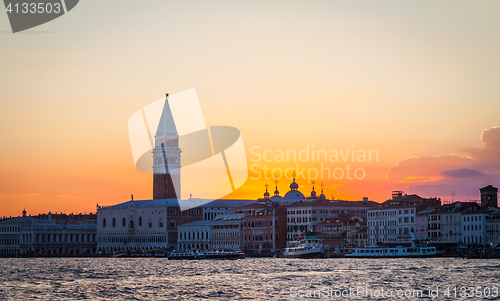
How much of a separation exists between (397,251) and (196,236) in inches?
2192

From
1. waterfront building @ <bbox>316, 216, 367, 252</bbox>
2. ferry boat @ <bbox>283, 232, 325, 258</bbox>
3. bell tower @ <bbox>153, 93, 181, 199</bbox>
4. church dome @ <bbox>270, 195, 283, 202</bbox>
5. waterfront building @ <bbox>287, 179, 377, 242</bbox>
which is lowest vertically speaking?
ferry boat @ <bbox>283, 232, 325, 258</bbox>

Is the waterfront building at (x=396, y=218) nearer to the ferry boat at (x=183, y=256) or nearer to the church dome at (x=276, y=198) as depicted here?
the ferry boat at (x=183, y=256)

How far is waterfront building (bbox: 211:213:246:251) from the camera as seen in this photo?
153 metres

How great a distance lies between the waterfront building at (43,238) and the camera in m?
176

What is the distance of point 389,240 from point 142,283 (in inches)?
2615

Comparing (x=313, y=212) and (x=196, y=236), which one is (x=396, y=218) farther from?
(x=196, y=236)

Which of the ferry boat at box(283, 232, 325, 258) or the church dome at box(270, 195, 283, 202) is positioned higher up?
the church dome at box(270, 195, 283, 202)

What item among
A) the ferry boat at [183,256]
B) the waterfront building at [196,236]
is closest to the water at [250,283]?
the ferry boat at [183,256]

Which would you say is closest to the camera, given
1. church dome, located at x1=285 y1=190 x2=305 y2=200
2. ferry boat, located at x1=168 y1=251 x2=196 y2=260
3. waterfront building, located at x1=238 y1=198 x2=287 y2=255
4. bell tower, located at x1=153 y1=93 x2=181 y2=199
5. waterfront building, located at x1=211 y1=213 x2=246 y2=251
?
ferry boat, located at x1=168 y1=251 x2=196 y2=260

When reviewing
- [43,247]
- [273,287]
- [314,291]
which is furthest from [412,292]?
[43,247]

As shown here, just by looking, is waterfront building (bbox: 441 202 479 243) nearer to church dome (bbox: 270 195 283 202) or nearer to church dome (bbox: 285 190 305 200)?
church dome (bbox: 270 195 283 202)

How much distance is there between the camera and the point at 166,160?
175375mm

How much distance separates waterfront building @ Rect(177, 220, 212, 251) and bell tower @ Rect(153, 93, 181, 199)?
544 inches

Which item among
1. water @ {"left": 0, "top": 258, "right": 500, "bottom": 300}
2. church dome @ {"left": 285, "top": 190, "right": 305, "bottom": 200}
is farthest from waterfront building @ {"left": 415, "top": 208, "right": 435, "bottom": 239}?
church dome @ {"left": 285, "top": 190, "right": 305, "bottom": 200}
